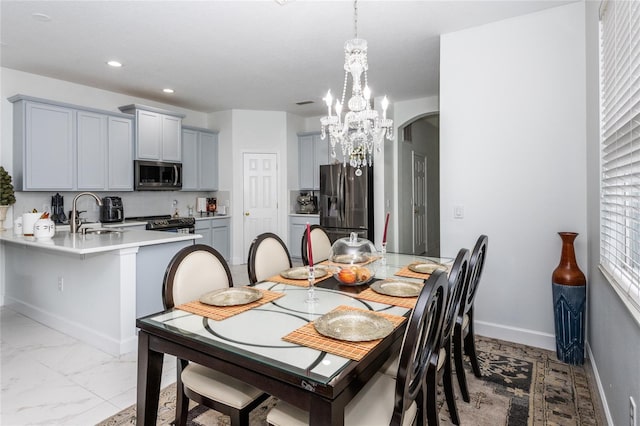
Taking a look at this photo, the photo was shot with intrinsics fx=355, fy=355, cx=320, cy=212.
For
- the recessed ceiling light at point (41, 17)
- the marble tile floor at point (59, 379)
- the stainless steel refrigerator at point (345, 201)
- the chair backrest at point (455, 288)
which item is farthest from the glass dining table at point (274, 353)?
the stainless steel refrigerator at point (345, 201)

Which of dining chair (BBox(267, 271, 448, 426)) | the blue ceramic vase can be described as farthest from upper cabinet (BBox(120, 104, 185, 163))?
the blue ceramic vase

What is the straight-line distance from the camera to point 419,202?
6535 mm

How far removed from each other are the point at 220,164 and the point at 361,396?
5.55 metres

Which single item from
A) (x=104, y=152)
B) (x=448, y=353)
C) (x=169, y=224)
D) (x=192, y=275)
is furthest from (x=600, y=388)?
(x=104, y=152)

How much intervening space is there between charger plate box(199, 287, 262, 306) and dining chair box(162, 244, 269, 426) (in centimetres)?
15

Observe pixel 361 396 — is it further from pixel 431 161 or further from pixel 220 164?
pixel 431 161

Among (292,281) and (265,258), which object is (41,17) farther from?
(292,281)

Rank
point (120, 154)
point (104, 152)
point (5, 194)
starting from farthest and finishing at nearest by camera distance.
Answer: point (120, 154) < point (104, 152) < point (5, 194)

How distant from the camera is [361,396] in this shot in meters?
1.36

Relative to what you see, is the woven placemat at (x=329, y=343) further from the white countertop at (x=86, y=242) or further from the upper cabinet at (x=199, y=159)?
the upper cabinet at (x=199, y=159)

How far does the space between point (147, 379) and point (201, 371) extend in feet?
0.70

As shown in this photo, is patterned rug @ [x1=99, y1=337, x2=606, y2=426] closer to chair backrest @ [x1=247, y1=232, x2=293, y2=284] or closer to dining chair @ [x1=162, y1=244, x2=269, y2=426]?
dining chair @ [x1=162, y1=244, x2=269, y2=426]

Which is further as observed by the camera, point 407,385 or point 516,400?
point 516,400

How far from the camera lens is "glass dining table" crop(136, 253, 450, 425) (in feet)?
3.33
